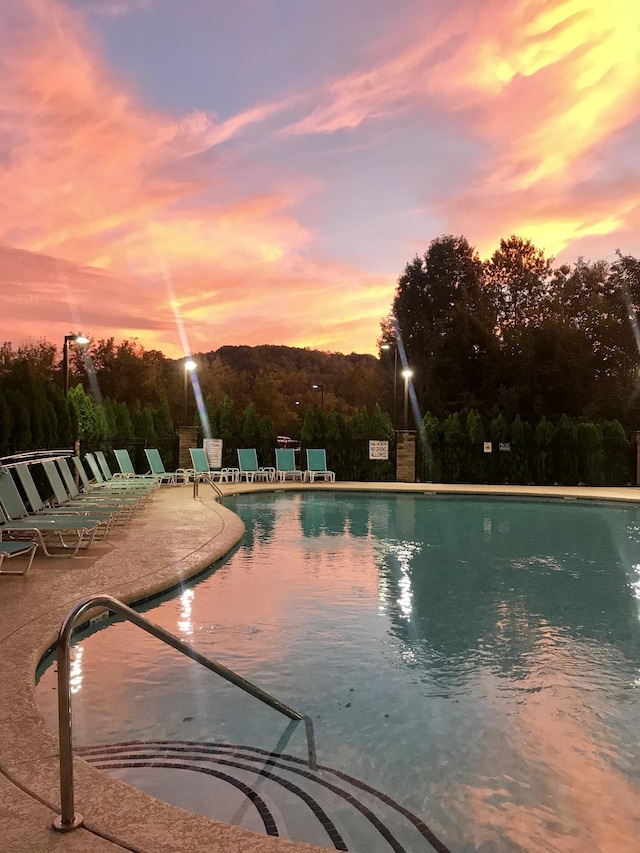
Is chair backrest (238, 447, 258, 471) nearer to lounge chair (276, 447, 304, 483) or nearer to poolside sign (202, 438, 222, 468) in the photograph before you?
lounge chair (276, 447, 304, 483)

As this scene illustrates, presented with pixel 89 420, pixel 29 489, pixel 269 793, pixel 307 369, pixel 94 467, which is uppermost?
pixel 307 369

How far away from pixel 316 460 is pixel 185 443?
429cm

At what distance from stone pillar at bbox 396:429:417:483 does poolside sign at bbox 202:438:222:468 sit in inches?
225

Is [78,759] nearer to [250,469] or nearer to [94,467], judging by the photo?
[94,467]

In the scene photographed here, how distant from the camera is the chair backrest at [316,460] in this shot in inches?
846

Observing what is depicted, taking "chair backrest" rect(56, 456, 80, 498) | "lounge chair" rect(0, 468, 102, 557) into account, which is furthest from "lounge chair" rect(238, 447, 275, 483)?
"lounge chair" rect(0, 468, 102, 557)

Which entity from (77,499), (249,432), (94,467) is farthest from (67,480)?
(249,432)

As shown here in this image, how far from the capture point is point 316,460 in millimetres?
21625

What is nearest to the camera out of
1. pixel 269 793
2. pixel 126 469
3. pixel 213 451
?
pixel 269 793

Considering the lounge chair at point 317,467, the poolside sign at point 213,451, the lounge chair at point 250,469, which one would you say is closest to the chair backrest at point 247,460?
the lounge chair at point 250,469

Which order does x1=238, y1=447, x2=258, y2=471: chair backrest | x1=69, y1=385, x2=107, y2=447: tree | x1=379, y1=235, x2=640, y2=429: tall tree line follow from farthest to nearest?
x1=379, y1=235, x2=640, y2=429: tall tree line < x1=238, y1=447, x2=258, y2=471: chair backrest < x1=69, y1=385, x2=107, y2=447: tree

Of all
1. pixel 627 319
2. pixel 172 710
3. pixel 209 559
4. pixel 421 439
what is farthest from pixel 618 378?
pixel 172 710

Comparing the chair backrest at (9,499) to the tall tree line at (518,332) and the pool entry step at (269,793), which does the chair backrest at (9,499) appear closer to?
the pool entry step at (269,793)

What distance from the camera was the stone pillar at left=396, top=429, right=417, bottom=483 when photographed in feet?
72.4
